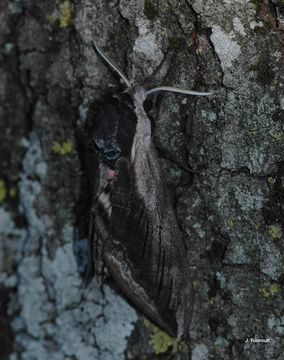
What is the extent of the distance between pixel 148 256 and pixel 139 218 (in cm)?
12

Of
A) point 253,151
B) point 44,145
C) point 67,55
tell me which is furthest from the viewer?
point 44,145

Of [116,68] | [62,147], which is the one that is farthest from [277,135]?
[62,147]

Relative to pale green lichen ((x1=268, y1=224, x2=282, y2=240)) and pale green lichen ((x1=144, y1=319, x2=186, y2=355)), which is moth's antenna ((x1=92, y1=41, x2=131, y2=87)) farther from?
pale green lichen ((x1=144, y1=319, x2=186, y2=355))

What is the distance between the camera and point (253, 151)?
146 centimetres

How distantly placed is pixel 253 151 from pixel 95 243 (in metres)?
0.56

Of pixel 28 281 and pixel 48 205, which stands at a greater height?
pixel 48 205

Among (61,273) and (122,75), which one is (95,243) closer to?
(61,273)

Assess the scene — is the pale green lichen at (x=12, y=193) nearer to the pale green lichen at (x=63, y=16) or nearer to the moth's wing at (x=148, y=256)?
the moth's wing at (x=148, y=256)

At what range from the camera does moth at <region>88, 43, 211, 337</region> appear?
4.91 feet

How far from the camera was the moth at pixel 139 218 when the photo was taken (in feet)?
4.91

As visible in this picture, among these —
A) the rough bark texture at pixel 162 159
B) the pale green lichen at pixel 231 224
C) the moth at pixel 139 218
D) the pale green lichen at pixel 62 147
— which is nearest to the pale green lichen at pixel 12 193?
the rough bark texture at pixel 162 159

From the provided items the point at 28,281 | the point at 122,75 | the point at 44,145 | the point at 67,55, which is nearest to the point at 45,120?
the point at 44,145

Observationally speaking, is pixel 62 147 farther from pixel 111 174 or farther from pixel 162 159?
pixel 162 159

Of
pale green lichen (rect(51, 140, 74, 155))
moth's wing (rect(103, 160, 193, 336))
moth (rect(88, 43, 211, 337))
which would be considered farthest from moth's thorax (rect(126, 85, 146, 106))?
pale green lichen (rect(51, 140, 74, 155))
